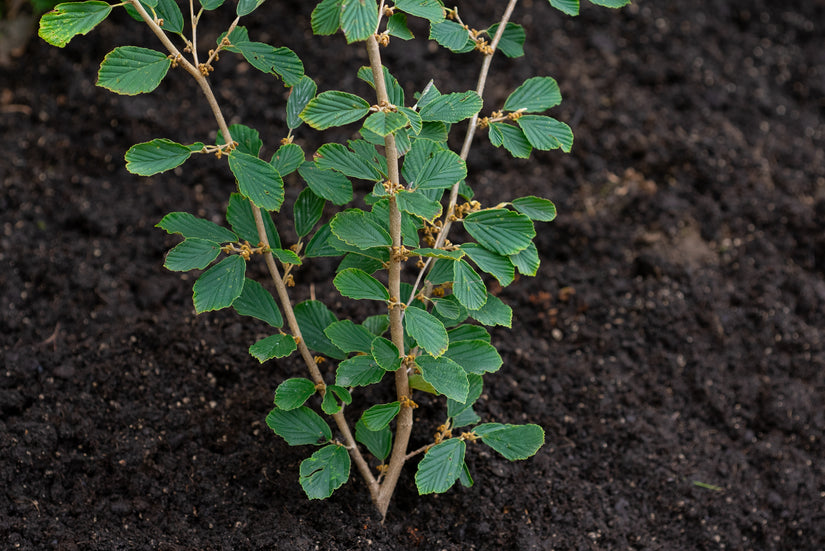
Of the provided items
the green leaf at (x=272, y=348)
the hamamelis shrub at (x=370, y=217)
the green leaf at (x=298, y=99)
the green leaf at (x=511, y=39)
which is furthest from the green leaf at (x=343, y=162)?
the green leaf at (x=511, y=39)

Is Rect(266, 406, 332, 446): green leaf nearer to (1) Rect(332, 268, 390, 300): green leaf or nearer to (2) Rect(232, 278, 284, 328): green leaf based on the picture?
(2) Rect(232, 278, 284, 328): green leaf

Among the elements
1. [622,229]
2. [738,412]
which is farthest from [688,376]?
[622,229]

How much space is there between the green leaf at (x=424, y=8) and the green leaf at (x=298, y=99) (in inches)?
9.9

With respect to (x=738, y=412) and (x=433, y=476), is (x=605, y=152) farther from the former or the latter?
(x=433, y=476)

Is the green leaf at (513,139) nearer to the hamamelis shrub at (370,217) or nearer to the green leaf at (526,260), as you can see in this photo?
the hamamelis shrub at (370,217)

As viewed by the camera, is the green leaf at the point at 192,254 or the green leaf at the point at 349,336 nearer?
the green leaf at the point at 192,254

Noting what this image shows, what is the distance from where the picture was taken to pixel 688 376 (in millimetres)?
2199

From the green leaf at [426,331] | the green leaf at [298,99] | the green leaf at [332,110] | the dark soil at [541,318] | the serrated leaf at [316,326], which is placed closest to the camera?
the green leaf at [332,110]

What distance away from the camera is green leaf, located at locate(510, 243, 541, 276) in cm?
136

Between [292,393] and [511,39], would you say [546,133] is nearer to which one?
[511,39]

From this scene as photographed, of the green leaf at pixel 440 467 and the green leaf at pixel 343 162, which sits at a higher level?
the green leaf at pixel 343 162

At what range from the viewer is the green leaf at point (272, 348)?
139cm

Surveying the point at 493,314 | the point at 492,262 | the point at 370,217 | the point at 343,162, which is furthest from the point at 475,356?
the point at 343,162

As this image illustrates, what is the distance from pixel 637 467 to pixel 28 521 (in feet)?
4.49
